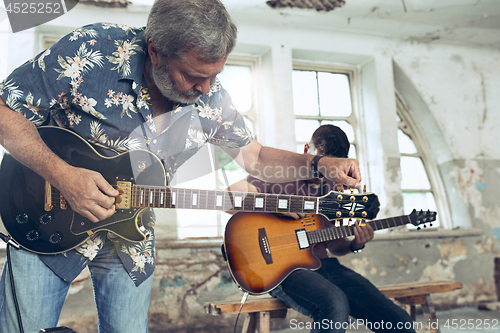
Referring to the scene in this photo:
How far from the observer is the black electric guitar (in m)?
1.04

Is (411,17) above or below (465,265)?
above

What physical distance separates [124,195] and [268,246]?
32.5 inches

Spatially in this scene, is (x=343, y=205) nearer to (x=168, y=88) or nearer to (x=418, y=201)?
(x=168, y=88)

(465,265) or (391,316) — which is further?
(465,265)

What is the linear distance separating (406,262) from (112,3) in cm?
327

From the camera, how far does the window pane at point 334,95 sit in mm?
3537

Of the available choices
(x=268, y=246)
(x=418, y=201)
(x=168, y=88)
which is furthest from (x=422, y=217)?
(x=418, y=201)

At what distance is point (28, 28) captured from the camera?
8.77 ft

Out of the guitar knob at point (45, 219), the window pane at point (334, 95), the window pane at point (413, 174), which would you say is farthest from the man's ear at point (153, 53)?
the window pane at point (413, 174)

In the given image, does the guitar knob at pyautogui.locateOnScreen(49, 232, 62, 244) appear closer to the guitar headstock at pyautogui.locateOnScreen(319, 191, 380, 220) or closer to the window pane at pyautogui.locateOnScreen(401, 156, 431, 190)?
the guitar headstock at pyautogui.locateOnScreen(319, 191, 380, 220)

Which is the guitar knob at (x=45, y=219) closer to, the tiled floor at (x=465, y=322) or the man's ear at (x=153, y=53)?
the man's ear at (x=153, y=53)

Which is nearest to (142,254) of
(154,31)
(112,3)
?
(154,31)

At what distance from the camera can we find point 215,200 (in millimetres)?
1360

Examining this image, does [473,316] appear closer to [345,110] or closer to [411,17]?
[345,110]
